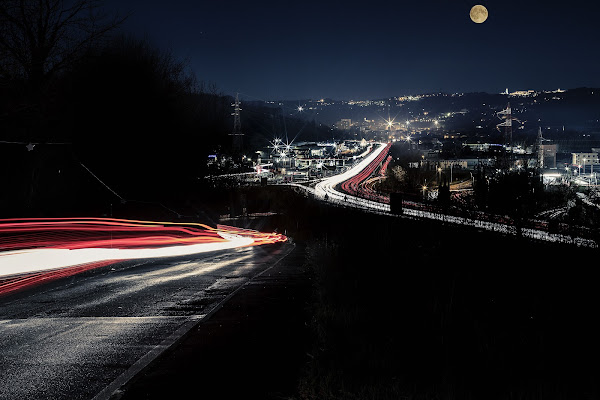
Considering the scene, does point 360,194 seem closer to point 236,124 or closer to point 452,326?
point 236,124

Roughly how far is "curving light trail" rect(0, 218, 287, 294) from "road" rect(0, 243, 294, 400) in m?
1.34

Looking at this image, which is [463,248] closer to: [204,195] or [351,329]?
[351,329]

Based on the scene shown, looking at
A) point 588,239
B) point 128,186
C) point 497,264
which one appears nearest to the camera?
point 497,264

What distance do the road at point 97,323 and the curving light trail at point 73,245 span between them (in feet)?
4.39

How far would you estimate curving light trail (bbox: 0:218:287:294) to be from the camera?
13719mm

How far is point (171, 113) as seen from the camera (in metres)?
30.7

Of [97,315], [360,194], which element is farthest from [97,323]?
[360,194]

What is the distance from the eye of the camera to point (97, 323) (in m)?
8.07

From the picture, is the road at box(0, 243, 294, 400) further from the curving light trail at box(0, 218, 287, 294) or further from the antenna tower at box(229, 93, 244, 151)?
the antenna tower at box(229, 93, 244, 151)

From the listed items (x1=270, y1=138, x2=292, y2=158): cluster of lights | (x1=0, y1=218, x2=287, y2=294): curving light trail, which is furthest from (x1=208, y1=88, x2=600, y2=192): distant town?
(x1=0, y1=218, x2=287, y2=294): curving light trail

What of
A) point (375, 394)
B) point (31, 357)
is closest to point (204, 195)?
point (31, 357)

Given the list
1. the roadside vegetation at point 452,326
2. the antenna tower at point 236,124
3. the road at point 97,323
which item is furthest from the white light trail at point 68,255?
the antenna tower at point 236,124

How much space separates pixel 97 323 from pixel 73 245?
985 cm

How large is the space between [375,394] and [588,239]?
16861 mm
